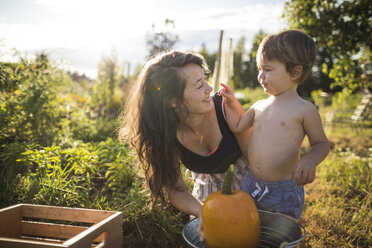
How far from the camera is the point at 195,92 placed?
1.93 meters

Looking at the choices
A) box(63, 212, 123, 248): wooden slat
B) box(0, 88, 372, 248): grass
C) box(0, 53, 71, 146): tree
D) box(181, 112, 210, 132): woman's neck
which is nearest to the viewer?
box(63, 212, 123, 248): wooden slat

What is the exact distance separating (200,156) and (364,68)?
527 cm

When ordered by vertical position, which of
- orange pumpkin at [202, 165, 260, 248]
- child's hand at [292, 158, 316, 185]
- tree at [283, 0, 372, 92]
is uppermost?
tree at [283, 0, 372, 92]

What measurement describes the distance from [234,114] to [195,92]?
384mm

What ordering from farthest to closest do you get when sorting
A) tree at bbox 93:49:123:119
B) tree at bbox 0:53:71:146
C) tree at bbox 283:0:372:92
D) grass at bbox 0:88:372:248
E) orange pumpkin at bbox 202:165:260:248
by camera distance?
tree at bbox 93:49:123:119 → tree at bbox 283:0:372:92 → tree at bbox 0:53:71:146 → grass at bbox 0:88:372:248 → orange pumpkin at bbox 202:165:260:248

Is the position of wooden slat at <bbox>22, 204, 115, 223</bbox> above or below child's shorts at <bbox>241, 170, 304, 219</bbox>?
below

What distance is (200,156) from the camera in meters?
2.18

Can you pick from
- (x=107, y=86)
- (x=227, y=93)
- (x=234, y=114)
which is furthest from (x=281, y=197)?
(x=107, y=86)

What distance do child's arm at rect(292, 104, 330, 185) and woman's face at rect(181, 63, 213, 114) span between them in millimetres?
651

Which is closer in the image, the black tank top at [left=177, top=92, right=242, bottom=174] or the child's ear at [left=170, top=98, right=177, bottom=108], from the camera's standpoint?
the child's ear at [left=170, top=98, right=177, bottom=108]

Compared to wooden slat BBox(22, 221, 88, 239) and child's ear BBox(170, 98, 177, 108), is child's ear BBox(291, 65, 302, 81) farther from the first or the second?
wooden slat BBox(22, 221, 88, 239)

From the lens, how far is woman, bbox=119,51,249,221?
1927 mm

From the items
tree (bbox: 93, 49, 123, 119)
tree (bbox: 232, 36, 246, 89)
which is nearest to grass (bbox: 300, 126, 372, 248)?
tree (bbox: 93, 49, 123, 119)

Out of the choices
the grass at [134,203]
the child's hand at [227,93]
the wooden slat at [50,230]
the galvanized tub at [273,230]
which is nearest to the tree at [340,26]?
the grass at [134,203]
